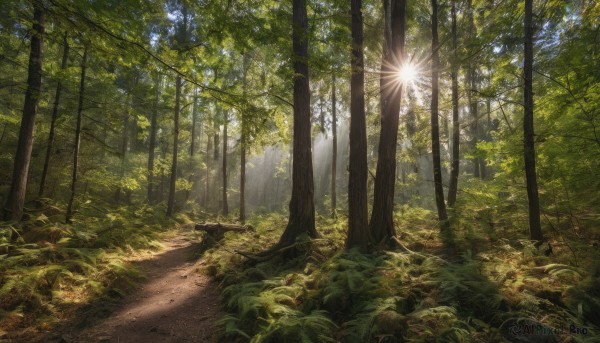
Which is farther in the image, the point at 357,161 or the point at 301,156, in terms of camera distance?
the point at 301,156

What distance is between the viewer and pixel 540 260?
18.8ft

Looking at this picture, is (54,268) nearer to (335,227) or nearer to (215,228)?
(215,228)

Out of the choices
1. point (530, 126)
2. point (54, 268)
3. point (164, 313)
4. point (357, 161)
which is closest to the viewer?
point (164, 313)

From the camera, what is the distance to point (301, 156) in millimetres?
8523

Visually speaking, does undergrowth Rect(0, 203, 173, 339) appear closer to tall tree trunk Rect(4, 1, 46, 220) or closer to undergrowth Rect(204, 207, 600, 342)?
tall tree trunk Rect(4, 1, 46, 220)

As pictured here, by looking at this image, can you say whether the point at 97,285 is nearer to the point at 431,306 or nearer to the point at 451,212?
the point at 431,306

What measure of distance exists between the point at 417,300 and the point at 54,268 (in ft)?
23.3

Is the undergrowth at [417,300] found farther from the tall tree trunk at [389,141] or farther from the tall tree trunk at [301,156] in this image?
the tall tree trunk at [301,156]

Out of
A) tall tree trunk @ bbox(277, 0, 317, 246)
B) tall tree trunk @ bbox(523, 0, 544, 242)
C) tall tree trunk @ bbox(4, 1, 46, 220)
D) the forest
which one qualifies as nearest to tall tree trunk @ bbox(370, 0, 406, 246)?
the forest

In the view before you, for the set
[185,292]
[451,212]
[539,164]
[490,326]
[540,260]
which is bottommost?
[185,292]

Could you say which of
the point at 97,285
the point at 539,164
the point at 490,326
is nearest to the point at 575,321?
the point at 490,326

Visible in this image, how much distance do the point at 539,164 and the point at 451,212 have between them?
352cm

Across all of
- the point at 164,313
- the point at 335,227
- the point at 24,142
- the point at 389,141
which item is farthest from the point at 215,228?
the point at 389,141

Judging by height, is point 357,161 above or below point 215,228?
above
